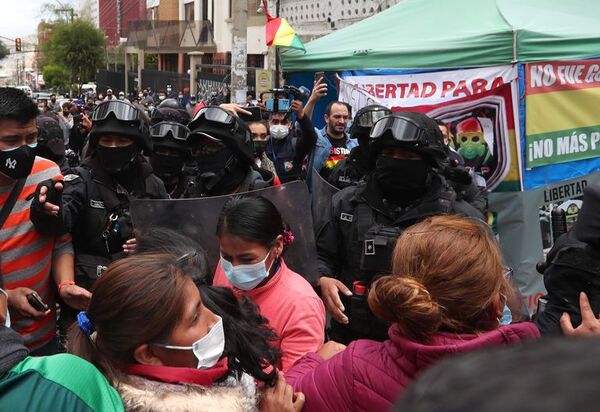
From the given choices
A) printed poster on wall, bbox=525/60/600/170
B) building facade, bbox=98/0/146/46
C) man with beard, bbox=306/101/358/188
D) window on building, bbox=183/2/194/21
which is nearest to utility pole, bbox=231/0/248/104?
man with beard, bbox=306/101/358/188

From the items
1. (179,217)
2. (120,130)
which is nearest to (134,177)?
(120,130)

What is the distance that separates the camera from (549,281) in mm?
2461

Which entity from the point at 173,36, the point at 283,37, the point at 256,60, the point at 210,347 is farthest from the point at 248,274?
the point at 173,36

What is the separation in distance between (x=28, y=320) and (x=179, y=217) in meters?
0.80

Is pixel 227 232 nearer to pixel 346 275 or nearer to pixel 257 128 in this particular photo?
pixel 346 275

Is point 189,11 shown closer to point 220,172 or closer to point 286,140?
point 286,140

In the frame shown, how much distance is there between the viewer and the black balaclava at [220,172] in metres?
3.44

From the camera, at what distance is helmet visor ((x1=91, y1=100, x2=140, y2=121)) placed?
3.41 m

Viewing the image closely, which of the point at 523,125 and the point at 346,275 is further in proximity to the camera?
the point at 523,125

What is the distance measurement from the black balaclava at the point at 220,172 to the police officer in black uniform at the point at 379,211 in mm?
563

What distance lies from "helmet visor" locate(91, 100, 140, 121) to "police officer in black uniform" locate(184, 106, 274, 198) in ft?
1.01

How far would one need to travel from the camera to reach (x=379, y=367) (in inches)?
70.7

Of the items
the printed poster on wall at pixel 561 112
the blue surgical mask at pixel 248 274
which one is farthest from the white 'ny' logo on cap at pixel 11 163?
the printed poster on wall at pixel 561 112

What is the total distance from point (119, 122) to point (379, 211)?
1.42 m
